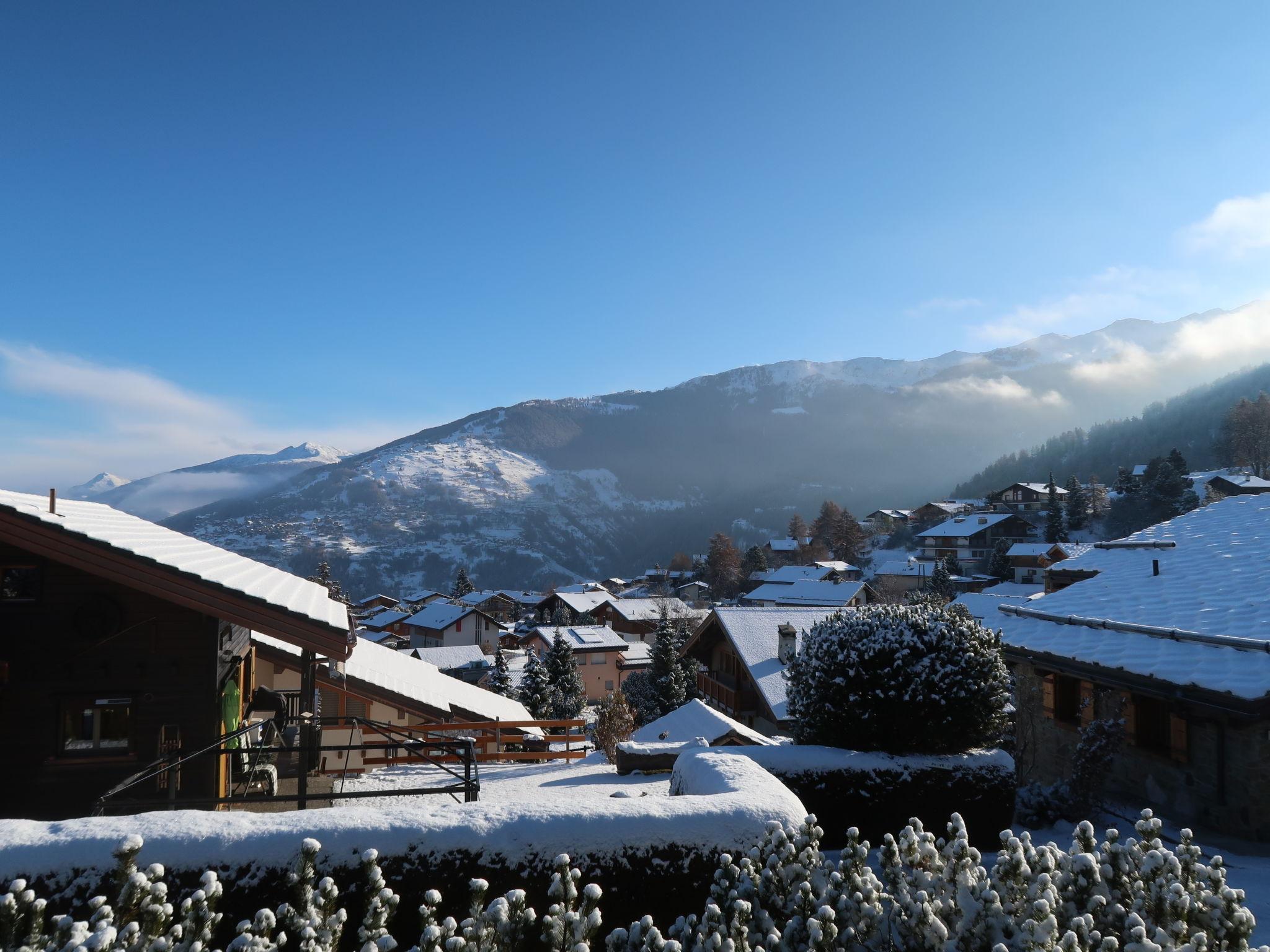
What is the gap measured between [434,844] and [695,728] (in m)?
14.4

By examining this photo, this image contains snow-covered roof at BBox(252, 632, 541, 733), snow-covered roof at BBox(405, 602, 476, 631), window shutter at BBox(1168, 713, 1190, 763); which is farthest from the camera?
snow-covered roof at BBox(405, 602, 476, 631)

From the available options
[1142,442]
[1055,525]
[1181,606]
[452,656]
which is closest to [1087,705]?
[1181,606]

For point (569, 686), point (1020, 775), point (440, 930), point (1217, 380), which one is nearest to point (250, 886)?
point (440, 930)

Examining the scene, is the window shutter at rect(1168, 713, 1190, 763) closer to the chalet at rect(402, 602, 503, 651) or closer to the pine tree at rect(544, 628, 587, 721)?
the pine tree at rect(544, 628, 587, 721)

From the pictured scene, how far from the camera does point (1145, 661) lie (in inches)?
406

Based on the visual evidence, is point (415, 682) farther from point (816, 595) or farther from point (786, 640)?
point (816, 595)

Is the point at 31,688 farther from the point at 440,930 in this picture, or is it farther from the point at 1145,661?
the point at 1145,661

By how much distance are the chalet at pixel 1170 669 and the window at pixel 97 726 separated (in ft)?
42.7

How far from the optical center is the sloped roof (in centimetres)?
768

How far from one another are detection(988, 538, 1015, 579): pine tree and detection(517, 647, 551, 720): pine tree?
6161 centimetres

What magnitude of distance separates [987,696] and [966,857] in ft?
A: 15.9

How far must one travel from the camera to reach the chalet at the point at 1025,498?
11125 cm

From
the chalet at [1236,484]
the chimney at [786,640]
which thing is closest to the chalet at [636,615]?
the chimney at [786,640]

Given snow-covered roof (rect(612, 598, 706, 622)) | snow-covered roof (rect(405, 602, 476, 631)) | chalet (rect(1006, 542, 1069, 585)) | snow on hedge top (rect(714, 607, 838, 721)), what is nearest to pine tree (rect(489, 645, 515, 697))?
snow on hedge top (rect(714, 607, 838, 721))
